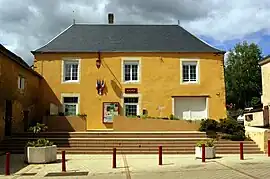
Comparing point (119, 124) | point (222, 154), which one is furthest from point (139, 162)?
point (119, 124)

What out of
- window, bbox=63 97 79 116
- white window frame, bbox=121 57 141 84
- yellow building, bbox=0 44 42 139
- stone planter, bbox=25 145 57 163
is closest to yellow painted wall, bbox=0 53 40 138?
yellow building, bbox=0 44 42 139

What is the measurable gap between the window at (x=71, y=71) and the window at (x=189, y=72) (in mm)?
8156

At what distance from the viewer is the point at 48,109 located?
28.7 metres

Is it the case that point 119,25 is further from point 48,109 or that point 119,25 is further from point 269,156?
point 269,156

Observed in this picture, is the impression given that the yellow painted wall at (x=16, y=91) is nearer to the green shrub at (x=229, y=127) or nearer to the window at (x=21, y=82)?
the window at (x=21, y=82)

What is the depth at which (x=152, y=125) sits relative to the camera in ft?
84.9

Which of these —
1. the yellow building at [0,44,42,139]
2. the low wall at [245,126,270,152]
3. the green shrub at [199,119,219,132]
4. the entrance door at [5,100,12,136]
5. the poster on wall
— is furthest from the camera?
the poster on wall

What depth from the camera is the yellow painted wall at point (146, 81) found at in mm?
29125

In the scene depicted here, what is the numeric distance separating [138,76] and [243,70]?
102ft

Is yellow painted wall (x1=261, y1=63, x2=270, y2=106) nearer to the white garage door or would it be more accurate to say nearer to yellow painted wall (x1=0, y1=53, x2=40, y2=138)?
the white garage door

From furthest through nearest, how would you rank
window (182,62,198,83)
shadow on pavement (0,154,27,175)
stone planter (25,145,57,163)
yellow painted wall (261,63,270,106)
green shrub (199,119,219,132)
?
yellow painted wall (261,63,270,106)
window (182,62,198,83)
green shrub (199,119,219,132)
stone planter (25,145,57,163)
shadow on pavement (0,154,27,175)

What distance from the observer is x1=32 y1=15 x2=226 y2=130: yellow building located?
95.4ft

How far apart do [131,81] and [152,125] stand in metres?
4.87

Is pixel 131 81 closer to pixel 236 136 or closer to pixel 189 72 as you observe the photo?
pixel 189 72
